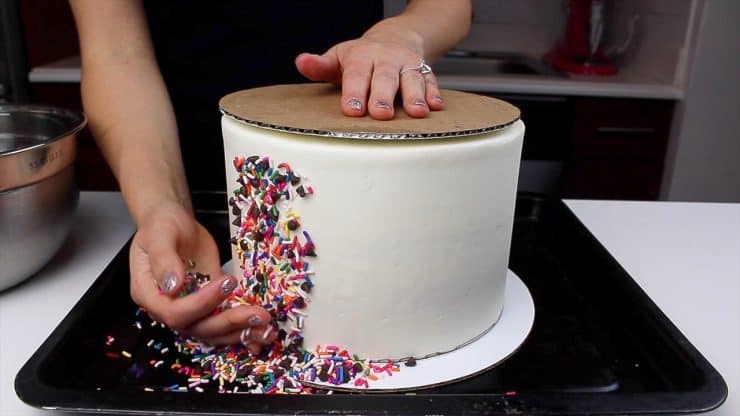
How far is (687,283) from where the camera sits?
0.95m

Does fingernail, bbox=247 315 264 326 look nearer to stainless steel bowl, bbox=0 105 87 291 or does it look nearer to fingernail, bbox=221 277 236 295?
fingernail, bbox=221 277 236 295

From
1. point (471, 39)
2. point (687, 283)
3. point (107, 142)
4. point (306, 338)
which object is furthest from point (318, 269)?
point (471, 39)

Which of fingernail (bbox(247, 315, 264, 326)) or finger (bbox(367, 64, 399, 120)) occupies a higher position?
finger (bbox(367, 64, 399, 120))

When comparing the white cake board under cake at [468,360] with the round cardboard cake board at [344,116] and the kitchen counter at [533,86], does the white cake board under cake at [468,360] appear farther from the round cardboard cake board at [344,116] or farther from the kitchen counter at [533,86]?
the kitchen counter at [533,86]

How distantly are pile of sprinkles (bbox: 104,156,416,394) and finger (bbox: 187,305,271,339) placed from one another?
3 centimetres

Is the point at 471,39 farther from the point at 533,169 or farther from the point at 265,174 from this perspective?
the point at 265,174

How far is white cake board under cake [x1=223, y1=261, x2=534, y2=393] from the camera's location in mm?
704

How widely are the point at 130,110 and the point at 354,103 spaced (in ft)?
1.49

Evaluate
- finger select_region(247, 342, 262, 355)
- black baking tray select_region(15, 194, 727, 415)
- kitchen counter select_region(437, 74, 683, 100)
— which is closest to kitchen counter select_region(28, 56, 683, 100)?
kitchen counter select_region(437, 74, 683, 100)

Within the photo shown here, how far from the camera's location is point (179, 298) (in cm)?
71

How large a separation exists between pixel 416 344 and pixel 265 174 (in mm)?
267

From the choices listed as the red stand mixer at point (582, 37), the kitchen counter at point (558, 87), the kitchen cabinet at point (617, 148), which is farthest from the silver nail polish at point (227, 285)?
the red stand mixer at point (582, 37)

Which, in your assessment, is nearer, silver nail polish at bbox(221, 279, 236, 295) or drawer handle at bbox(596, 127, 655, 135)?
silver nail polish at bbox(221, 279, 236, 295)

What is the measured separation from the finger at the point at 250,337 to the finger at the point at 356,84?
0.27 meters
